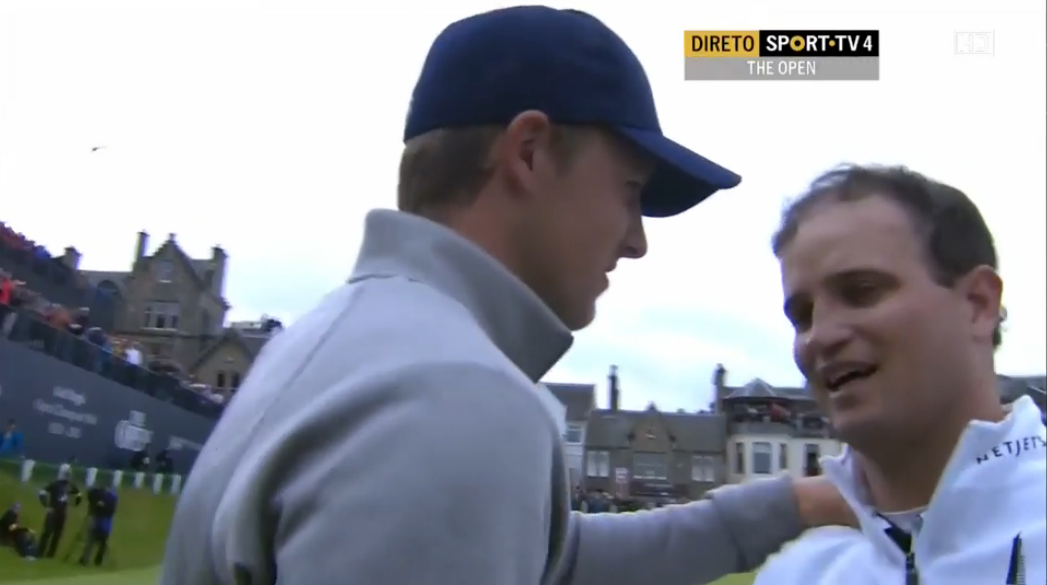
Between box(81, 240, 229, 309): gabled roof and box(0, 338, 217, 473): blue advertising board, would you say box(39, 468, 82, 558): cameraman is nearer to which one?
box(0, 338, 217, 473): blue advertising board

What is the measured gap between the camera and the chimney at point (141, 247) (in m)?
2.29

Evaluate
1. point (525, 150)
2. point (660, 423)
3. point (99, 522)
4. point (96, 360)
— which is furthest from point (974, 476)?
point (660, 423)

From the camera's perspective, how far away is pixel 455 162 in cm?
54

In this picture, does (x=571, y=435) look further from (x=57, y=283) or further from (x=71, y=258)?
(x=57, y=283)

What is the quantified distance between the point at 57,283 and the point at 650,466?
7.84 feet

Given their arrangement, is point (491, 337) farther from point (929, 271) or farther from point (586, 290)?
point (929, 271)

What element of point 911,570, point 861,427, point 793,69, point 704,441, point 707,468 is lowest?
point 707,468

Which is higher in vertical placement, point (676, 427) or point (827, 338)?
point (827, 338)

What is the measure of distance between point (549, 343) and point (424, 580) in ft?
0.60

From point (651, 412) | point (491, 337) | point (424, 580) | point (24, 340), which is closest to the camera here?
point (424, 580)

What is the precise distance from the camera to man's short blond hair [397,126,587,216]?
0.54 m

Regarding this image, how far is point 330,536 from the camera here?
13.8 inches

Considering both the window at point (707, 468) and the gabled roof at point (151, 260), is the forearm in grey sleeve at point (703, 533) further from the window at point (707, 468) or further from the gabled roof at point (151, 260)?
the window at point (707, 468)

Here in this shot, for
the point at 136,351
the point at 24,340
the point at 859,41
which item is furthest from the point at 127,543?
the point at 859,41
